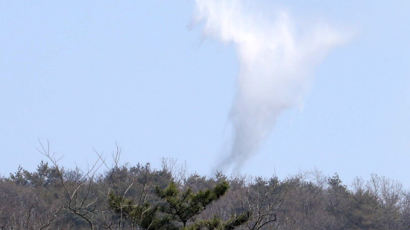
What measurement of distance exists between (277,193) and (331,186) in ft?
43.8

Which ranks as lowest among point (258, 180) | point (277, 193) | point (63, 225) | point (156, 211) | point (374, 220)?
point (156, 211)

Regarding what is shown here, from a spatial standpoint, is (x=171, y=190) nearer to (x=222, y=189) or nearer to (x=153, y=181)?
(x=222, y=189)

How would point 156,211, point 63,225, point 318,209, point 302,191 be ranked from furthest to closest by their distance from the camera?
1. point 302,191
2. point 318,209
3. point 63,225
4. point 156,211

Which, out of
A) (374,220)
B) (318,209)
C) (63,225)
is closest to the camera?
(63,225)

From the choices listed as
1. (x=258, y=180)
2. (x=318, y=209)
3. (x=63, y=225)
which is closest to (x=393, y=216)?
(x=318, y=209)

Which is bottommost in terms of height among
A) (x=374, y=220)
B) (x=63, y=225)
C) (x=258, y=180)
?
(x=63, y=225)

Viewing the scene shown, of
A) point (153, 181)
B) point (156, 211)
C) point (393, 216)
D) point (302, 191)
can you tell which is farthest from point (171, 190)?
point (302, 191)

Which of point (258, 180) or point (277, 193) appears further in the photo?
point (258, 180)

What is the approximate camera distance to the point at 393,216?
185ft

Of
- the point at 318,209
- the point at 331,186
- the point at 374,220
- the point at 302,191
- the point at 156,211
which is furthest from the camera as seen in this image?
the point at 331,186

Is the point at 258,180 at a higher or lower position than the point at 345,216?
higher

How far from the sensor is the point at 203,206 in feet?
65.7

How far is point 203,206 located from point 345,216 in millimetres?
39034

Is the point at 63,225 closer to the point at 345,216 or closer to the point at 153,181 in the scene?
the point at 153,181
